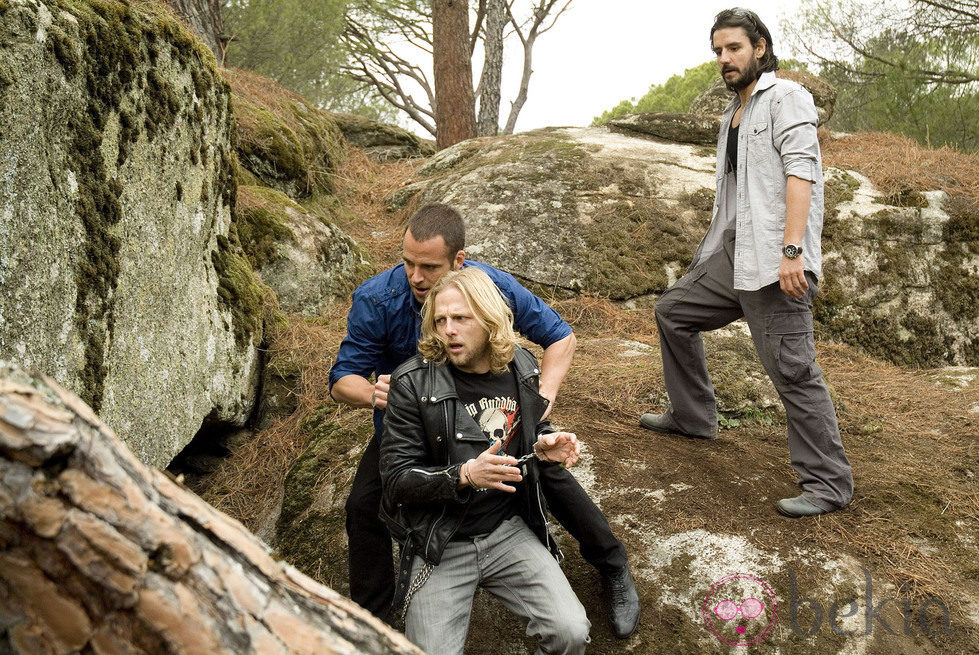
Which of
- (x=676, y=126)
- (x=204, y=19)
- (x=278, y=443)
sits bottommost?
(x=278, y=443)

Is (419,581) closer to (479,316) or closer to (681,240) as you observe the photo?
(479,316)

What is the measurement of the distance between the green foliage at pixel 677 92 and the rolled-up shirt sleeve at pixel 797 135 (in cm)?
1123

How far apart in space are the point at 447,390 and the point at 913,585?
2.14 m

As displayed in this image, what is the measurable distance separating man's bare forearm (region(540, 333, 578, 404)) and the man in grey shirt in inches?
35.9

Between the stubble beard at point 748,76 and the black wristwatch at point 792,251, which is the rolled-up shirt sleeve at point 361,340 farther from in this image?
the stubble beard at point 748,76

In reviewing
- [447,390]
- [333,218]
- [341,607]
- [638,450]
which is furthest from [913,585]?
[333,218]

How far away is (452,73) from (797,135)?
25.4 ft

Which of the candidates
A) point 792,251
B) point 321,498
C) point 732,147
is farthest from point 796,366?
point 321,498

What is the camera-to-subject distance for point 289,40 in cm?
1227

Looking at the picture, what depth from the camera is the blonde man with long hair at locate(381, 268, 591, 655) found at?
2.70m

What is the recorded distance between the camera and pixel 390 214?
27.0 feet

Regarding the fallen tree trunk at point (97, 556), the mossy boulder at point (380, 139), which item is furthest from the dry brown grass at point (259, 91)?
the fallen tree trunk at point (97, 556)

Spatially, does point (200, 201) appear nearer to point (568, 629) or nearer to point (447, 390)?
point (447, 390)

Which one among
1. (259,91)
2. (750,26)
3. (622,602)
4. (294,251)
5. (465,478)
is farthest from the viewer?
(259,91)
